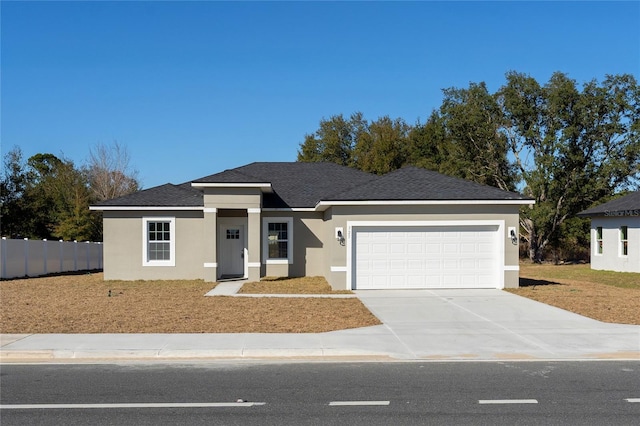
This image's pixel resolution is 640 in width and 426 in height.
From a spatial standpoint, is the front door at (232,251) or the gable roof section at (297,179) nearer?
the gable roof section at (297,179)

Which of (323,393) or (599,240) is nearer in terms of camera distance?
(323,393)

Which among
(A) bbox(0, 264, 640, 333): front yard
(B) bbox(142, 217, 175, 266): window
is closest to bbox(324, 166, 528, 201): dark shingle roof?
(A) bbox(0, 264, 640, 333): front yard

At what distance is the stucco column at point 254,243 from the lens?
22969 millimetres

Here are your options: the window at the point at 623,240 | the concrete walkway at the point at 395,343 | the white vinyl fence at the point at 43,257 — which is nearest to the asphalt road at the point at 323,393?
the concrete walkway at the point at 395,343

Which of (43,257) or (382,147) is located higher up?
(382,147)

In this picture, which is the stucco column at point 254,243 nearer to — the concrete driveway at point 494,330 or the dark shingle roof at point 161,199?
the dark shingle roof at point 161,199

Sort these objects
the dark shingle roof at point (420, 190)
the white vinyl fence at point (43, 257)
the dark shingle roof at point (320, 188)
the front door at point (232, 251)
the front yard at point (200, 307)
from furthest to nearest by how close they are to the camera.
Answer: the white vinyl fence at point (43, 257), the front door at point (232, 251), the dark shingle roof at point (320, 188), the dark shingle roof at point (420, 190), the front yard at point (200, 307)

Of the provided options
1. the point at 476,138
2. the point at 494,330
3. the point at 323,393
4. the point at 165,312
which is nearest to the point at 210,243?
the point at 165,312

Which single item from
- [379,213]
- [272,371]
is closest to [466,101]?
[379,213]

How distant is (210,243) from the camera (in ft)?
74.6

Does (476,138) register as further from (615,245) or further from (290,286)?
(290,286)

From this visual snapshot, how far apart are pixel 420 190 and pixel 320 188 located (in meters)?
7.59

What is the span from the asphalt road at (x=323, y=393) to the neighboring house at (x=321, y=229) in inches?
409

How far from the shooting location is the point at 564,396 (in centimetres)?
760
